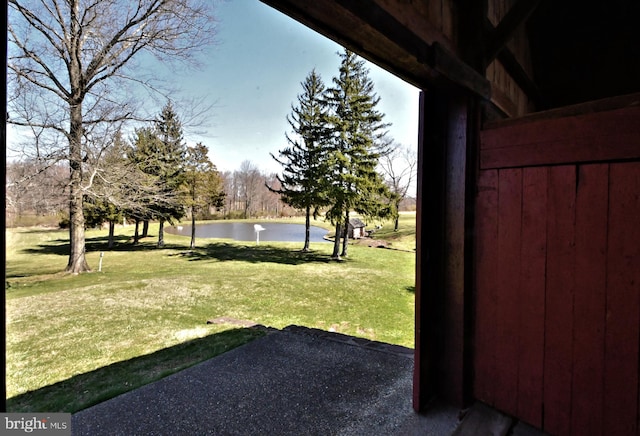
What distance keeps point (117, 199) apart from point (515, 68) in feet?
35.0

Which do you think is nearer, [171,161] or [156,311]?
[156,311]

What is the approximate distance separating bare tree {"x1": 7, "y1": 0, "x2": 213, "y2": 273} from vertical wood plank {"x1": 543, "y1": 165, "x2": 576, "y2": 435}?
9.60 meters

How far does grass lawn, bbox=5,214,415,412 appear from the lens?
330 centimetres

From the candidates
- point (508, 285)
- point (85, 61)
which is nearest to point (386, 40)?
point (508, 285)

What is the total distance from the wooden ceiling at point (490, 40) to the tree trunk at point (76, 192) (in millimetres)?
10411

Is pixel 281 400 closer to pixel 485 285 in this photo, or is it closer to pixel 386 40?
pixel 485 285

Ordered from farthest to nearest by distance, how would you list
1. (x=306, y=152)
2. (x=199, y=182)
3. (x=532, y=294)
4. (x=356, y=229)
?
(x=356, y=229), (x=199, y=182), (x=306, y=152), (x=532, y=294)

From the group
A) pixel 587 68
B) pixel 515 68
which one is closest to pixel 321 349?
pixel 515 68

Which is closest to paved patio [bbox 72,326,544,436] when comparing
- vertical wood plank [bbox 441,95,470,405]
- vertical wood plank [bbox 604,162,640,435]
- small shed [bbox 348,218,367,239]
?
vertical wood plank [bbox 441,95,470,405]

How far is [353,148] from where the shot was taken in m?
13.2

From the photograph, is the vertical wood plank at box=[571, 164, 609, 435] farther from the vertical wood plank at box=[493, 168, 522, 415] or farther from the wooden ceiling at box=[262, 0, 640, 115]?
the wooden ceiling at box=[262, 0, 640, 115]

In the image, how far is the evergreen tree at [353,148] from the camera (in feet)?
42.5

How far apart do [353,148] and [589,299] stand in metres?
12.2

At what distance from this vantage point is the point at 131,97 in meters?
9.89
